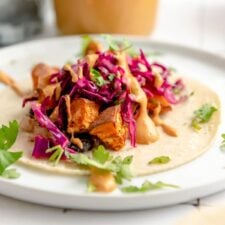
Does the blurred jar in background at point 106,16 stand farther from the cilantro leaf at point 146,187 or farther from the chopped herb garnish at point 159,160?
the cilantro leaf at point 146,187

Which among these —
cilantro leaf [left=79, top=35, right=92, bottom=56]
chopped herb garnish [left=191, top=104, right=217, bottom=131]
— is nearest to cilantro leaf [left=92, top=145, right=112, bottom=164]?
chopped herb garnish [left=191, top=104, right=217, bottom=131]

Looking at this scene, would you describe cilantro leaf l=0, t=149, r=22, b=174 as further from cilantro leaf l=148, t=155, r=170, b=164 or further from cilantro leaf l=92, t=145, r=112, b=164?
cilantro leaf l=148, t=155, r=170, b=164

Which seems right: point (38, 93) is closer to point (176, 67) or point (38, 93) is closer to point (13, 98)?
point (13, 98)

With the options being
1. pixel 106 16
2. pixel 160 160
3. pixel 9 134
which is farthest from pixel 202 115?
pixel 106 16

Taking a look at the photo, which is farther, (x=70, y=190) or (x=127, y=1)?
(x=127, y=1)

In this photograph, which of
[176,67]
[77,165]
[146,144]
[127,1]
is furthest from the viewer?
[127,1]

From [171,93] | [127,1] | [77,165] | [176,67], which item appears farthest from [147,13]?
[77,165]

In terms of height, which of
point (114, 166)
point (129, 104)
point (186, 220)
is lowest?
point (186, 220)

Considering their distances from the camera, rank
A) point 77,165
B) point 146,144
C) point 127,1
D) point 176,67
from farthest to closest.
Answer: point 127,1
point 176,67
point 146,144
point 77,165
